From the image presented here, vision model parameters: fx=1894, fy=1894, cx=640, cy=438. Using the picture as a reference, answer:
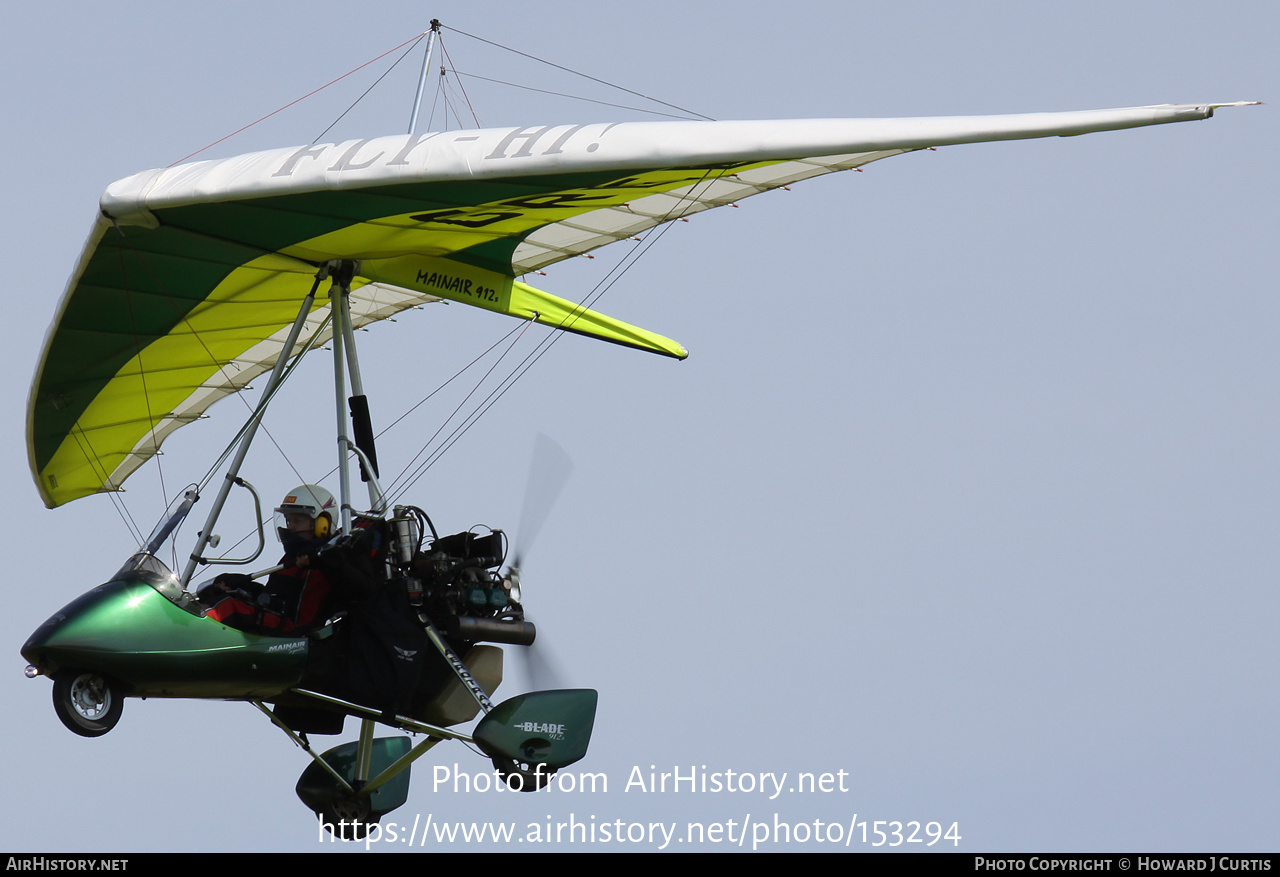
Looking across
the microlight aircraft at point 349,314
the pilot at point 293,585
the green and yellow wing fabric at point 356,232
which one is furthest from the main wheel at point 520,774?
the green and yellow wing fabric at point 356,232

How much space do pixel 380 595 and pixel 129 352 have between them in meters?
3.66

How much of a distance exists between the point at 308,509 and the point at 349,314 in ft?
5.33

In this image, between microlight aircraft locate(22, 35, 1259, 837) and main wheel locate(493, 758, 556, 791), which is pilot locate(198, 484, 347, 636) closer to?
microlight aircraft locate(22, 35, 1259, 837)

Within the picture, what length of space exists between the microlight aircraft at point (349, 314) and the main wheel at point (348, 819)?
0.6 inches

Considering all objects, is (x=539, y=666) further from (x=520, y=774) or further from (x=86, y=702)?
(x=86, y=702)

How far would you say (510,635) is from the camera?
1254 centimetres

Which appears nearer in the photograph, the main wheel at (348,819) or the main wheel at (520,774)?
the main wheel at (520,774)

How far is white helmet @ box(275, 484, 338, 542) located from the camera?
11.9 metres

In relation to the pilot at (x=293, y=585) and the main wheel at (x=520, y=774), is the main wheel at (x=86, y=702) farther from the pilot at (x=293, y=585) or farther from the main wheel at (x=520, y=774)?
the main wheel at (x=520, y=774)

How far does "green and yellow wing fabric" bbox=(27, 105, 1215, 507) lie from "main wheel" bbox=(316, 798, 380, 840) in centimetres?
360

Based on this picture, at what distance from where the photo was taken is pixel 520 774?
39.7 ft

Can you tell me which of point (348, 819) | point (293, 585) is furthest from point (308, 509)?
point (348, 819)

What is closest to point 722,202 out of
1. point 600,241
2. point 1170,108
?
point 600,241

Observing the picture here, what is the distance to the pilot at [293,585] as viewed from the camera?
11844 mm
